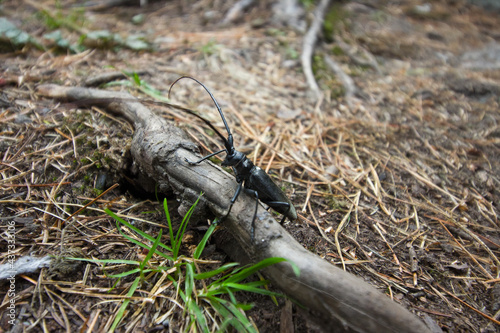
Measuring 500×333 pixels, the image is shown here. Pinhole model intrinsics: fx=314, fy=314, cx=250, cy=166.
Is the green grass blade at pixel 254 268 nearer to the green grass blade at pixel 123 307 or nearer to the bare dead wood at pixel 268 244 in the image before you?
the bare dead wood at pixel 268 244

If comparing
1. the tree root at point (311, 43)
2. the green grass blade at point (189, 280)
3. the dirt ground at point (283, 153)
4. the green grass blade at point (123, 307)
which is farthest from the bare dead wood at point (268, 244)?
the tree root at point (311, 43)

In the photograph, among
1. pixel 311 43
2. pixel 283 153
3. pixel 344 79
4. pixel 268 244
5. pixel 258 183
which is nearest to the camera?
pixel 268 244

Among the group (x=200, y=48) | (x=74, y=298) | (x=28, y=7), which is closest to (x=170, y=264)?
(x=74, y=298)

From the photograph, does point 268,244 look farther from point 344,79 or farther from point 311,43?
point 311,43

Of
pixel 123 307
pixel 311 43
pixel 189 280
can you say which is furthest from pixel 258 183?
pixel 311 43

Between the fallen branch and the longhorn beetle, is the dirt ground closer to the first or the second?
the fallen branch

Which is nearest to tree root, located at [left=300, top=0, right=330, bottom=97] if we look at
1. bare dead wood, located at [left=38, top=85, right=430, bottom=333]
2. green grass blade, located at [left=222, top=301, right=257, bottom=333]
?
bare dead wood, located at [left=38, top=85, right=430, bottom=333]
